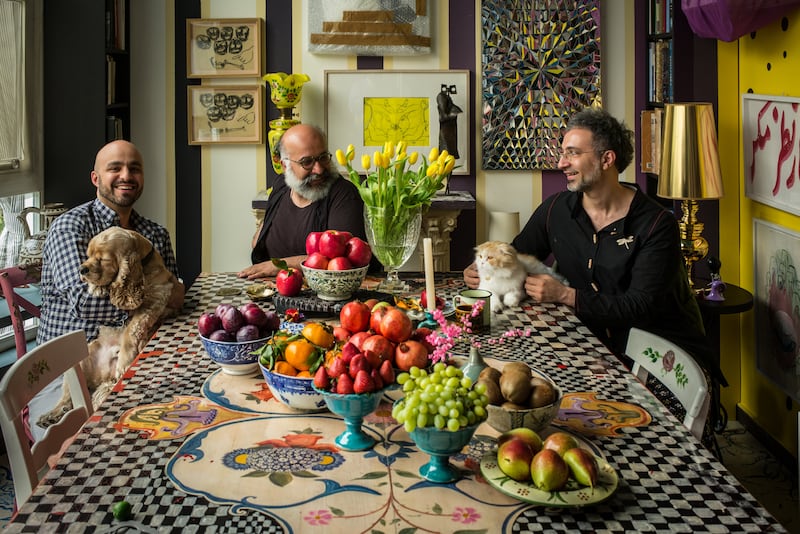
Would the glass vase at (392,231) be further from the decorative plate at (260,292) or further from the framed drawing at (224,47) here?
the framed drawing at (224,47)

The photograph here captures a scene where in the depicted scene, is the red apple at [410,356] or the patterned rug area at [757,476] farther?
the patterned rug area at [757,476]

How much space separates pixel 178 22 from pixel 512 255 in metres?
3.06

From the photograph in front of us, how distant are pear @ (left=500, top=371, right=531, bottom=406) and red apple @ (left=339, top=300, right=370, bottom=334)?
438 mm

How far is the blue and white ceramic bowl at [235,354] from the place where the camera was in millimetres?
2061

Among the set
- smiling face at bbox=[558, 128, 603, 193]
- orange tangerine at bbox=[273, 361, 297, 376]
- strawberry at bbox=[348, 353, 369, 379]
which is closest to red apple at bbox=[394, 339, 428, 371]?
strawberry at bbox=[348, 353, 369, 379]

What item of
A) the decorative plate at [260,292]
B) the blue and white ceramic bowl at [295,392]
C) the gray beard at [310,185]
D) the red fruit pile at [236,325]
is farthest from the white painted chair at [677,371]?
the gray beard at [310,185]

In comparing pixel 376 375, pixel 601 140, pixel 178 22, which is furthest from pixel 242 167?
pixel 376 375

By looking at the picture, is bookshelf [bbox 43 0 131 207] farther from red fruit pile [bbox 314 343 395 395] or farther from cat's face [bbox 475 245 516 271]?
red fruit pile [bbox 314 343 395 395]

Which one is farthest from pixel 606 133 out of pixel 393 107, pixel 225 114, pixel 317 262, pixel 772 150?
pixel 225 114

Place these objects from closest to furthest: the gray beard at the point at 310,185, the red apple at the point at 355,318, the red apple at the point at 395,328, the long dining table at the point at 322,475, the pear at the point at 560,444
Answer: the long dining table at the point at 322,475, the pear at the point at 560,444, the red apple at the point at 395,328, the red apple at the point at 355,318, the gray beard at the point at 310,185

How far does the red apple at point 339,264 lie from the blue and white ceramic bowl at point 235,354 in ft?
1.81

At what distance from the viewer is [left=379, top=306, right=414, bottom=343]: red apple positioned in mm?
1848

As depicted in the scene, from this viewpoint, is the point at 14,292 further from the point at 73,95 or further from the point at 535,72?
the point at 535,72

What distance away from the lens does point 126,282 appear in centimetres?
263
